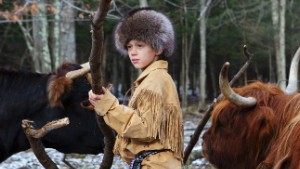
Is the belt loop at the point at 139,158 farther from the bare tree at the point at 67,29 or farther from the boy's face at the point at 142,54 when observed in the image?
the bare tree at the point at 67,29

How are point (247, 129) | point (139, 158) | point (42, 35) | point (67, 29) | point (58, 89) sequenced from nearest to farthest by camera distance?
point (139, 158), point (247, 129), point (58, 89), point (67, 29), point (42, 35)

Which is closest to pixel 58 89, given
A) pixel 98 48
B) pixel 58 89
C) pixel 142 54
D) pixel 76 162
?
pixel 58 89

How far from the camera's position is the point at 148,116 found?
3.56 meters

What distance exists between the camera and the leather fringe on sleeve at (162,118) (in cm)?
358

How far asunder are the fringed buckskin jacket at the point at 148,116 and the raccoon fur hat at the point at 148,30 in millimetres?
138

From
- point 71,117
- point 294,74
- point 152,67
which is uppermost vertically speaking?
point 152,67

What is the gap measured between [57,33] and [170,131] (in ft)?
53.6

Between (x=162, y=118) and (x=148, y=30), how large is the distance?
2.20 ft

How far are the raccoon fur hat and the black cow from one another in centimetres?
199

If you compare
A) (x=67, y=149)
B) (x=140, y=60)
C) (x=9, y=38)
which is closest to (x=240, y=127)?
(x=140, y=60)

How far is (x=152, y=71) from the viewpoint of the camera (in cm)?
376

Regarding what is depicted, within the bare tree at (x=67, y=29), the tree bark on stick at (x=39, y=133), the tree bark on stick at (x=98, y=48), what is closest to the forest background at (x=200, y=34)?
the bare tree at (x=67, y=29)

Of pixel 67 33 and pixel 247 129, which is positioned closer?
pixel 247 129

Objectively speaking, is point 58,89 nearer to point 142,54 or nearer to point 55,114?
point 55,114
